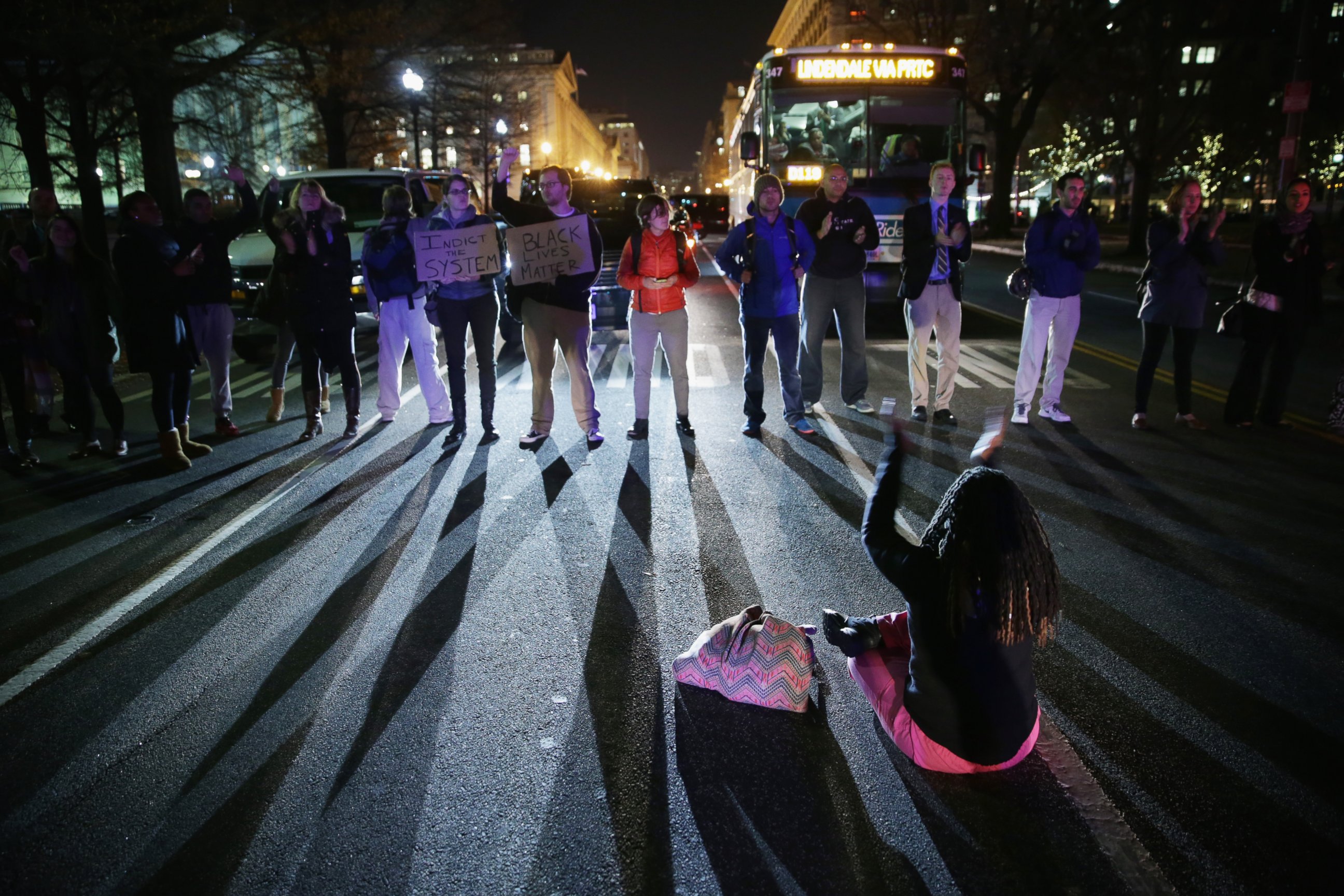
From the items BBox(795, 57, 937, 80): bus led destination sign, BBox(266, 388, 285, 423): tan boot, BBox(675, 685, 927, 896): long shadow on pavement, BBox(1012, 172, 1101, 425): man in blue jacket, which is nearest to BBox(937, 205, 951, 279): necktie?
BBox(1012, 172, 1101, 425): man in blue jacket

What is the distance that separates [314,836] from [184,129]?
5407cm

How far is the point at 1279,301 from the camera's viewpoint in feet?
24.3

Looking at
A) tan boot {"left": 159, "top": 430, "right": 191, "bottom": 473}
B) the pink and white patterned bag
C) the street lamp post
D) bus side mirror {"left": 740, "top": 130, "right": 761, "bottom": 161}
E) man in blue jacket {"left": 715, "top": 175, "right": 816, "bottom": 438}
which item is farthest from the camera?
the street lamp post

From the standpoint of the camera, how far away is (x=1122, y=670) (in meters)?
3.78

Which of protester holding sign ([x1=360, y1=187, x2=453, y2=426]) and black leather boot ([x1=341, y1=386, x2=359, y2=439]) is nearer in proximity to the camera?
protester holding sign ([x1=360, y1=187, x2=453, y2=426])

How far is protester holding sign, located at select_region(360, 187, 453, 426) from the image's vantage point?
7445mm

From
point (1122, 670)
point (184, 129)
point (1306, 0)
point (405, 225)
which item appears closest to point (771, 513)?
point (1122, 670)

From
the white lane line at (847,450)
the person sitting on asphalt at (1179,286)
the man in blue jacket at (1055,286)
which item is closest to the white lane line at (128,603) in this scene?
the white lane line at (847,450)

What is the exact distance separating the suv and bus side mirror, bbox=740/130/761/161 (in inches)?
173

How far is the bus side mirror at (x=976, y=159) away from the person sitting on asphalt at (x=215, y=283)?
34.3 feet

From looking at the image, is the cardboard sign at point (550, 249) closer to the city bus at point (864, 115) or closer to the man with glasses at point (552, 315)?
the man with glasses at point (552, 315)

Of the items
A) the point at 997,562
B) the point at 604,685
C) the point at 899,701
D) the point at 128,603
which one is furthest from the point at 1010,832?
the point at 128,603

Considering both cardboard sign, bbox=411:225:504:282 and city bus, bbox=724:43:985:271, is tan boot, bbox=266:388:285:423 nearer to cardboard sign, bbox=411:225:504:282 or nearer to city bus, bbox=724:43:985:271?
cardboard sign, bbox=411:225:504:282

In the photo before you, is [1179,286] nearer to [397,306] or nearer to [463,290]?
[463,290]
